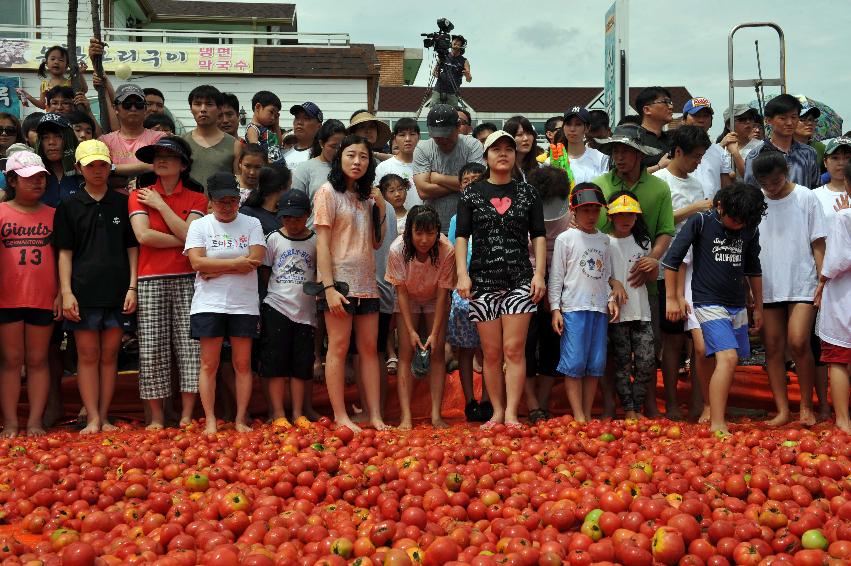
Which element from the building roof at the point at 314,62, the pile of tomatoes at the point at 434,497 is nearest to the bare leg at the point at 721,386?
the pile of tomatoes at the point at 434,497

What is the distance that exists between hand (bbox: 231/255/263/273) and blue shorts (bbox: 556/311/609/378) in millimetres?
2351

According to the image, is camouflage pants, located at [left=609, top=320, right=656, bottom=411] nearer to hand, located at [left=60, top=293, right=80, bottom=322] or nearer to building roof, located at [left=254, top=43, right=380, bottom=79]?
hand, located at [left=60, top=293, right=80, bottom=322]

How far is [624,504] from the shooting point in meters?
4.23

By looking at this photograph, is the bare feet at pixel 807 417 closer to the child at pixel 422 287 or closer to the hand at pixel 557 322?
the hand at pixel 557 322

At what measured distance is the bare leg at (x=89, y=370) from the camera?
667cm

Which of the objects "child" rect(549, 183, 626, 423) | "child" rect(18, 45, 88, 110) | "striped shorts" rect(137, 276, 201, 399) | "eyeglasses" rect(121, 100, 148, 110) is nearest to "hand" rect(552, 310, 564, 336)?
"child" rect(549, 183, 626, 423)

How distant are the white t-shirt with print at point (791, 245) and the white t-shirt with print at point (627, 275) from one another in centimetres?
99

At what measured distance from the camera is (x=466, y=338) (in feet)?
23.4

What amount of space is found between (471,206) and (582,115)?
229 centimetres

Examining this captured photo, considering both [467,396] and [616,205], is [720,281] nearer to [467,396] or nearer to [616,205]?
[616,205]

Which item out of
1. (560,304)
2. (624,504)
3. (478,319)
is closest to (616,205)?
(560,304)

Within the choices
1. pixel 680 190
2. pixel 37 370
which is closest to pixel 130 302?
pixel 37 370

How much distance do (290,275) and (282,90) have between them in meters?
15.7

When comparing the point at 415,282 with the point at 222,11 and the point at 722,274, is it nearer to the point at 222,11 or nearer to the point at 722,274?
the point at 722,274
